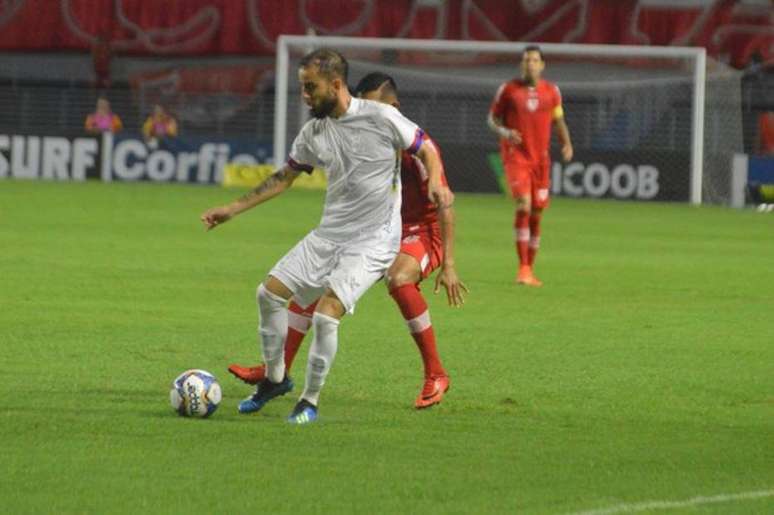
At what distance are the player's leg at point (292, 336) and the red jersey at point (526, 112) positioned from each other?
769 centimetres

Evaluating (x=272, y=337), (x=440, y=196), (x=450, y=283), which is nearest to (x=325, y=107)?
(x=440, y=196)

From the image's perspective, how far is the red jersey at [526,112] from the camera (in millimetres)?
17172

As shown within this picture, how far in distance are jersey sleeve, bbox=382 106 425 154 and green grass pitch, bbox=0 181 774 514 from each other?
132cm

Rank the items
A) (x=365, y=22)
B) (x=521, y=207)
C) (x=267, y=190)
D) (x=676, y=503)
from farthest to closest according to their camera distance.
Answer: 1. (x=365, y=22)
2. (x=521, y=207)
3. (x=267, y=190)
4. (x=676, y=503)

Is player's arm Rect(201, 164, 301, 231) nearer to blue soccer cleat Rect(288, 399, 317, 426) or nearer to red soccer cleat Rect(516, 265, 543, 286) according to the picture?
blue soccer cleat Rect(288, 399, 317, 426)

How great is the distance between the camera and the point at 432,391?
9383 mm

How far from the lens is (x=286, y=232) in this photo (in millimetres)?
→ 22875

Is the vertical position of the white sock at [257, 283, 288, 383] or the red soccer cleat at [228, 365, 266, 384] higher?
the white sock at [257, 283, 288, 383]

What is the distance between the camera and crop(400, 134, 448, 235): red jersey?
33.0 ft

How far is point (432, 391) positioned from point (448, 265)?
826 mm

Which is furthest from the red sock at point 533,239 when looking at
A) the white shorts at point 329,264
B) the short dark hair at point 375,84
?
the white shorts at point 329,264

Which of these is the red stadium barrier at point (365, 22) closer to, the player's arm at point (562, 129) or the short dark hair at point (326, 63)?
the player's arm at point (562, 129)

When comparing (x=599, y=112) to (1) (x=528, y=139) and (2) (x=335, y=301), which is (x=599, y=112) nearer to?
(1) (x=528, y=139)

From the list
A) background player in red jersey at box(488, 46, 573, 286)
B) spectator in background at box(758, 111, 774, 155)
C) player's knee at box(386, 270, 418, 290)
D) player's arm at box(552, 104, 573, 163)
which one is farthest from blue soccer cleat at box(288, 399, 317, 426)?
spectator in background at box(758, 111, 774, 155)
